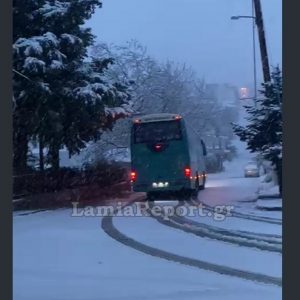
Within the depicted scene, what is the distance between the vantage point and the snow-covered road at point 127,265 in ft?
29.7

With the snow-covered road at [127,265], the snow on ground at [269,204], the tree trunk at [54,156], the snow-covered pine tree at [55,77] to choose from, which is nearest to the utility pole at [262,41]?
the snow on ground at [269,204]

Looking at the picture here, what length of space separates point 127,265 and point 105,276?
3.38 ft

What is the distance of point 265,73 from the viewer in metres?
27.8

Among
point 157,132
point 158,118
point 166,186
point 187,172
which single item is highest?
point 158,118

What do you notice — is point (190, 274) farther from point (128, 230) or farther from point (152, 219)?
point (152, 219)

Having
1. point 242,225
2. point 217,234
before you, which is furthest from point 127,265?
point 242,225

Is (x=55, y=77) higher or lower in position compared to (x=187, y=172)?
higher

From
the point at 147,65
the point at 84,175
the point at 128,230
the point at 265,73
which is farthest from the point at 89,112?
the point at 147,65

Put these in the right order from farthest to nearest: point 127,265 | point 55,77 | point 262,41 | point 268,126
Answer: point 262,41 < point 268,126 < point 55,77 < point 127,265

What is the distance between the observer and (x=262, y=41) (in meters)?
27.5

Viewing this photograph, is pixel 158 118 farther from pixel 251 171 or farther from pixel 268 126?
pixel 251 171

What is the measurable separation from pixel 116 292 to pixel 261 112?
1845 cm

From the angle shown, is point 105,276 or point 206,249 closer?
point 105,276

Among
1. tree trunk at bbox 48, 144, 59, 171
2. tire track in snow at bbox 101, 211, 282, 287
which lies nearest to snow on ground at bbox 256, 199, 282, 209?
tire track in snow at bbox 101, 211, 282, 287
